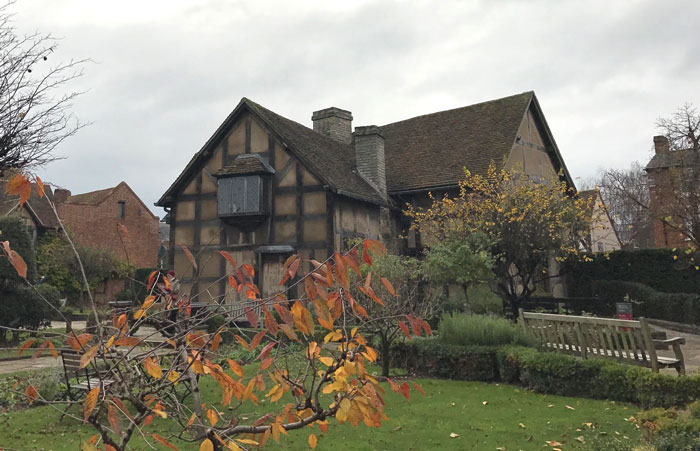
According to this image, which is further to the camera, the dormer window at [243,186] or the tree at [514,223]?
the dormer window at [243,186]

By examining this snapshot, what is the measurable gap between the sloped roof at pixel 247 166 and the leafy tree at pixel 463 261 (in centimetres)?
665

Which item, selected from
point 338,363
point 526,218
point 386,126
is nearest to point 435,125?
point 386,126

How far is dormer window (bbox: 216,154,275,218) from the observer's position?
60.4 feet

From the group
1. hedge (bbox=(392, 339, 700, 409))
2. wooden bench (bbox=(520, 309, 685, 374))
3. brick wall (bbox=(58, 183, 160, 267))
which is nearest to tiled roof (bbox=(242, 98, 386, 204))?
hedge (bbox=(392, 339, 700, 409))

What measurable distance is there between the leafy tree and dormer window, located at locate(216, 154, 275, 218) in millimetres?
6398

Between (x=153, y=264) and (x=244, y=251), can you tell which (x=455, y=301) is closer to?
(x=244, y=251)

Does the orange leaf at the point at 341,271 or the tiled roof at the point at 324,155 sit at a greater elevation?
the tiled roof at the point at 324,155

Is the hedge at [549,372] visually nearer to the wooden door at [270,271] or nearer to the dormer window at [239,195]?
the wooden door at [270,271]

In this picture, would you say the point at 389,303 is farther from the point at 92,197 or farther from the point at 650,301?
the point at 92,197

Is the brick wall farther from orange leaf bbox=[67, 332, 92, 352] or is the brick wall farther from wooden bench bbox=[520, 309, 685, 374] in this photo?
orange leaf bbox=[67, 332, 92, 352]

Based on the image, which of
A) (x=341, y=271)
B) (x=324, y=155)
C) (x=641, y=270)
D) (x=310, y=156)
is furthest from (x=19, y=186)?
(x=641, y=270)

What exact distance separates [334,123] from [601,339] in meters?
17.5

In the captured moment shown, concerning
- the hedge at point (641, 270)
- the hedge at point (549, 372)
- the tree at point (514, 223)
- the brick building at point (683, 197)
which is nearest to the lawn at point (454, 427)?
the hedge at point (549, 372)

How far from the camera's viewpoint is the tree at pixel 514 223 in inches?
661
